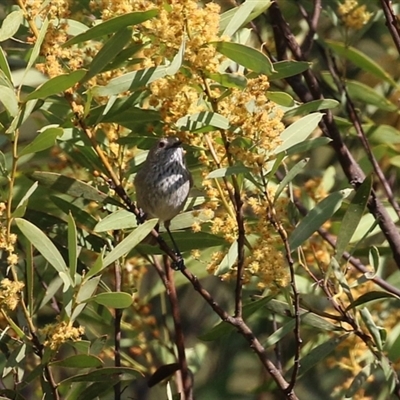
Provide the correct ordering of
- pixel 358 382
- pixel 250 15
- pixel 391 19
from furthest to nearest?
pixel 391 19 < pixel 358 382 < pixel 250 15

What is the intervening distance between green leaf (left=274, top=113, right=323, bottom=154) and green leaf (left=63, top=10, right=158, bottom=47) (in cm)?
43

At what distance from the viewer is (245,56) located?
6.64 feet

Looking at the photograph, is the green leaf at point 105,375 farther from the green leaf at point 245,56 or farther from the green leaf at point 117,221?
the green leaf at point 245,56

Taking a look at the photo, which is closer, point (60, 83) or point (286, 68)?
point (60, 83)

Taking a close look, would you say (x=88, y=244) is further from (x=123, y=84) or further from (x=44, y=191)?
(x=123, y=84)

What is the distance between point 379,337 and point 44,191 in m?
1.07

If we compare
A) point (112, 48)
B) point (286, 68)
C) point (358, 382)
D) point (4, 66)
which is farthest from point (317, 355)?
point (4, 66)

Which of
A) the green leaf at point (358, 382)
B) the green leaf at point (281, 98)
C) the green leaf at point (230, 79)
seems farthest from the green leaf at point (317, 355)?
the green leaf at point (230, 79)

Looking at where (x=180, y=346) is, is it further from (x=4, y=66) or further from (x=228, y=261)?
(x=4, y=66)

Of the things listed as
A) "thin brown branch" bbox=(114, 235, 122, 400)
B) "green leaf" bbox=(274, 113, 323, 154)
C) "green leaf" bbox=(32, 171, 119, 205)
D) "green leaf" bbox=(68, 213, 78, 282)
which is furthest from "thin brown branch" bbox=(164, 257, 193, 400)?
"green leaf" bbox=(274, 113, 323, 154)

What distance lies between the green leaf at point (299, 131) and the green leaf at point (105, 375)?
0.62 meters

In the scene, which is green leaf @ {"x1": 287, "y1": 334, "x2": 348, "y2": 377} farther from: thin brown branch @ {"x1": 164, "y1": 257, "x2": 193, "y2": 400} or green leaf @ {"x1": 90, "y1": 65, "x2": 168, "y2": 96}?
green leaf @ {"x1": 90, "y1": 65, "x2": 168, "y2": 96}

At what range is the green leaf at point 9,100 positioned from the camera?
6.69ft

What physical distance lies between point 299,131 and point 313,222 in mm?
225
